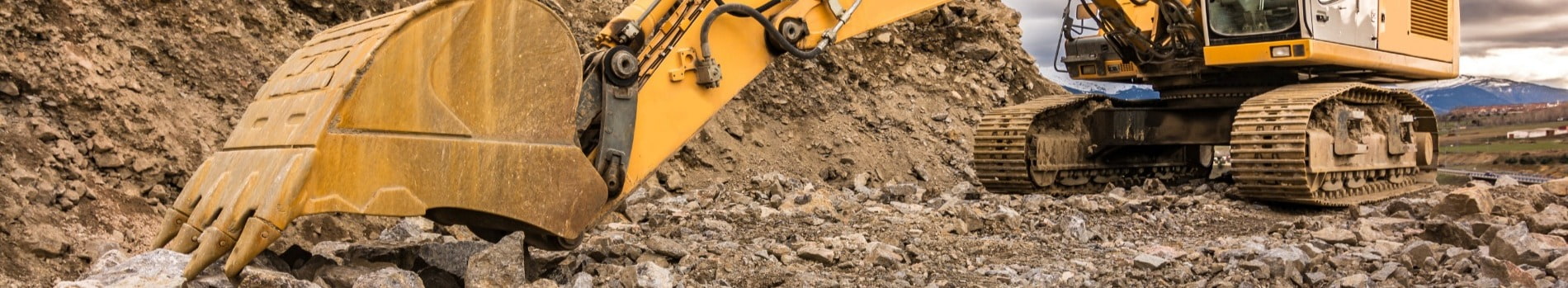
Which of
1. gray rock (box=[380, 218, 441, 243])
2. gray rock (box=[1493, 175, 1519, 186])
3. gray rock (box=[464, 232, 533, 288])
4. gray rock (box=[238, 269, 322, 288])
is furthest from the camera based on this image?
gray rock (box=[1493, 175, 1519, 186])

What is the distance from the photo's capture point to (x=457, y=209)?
13.8 feet

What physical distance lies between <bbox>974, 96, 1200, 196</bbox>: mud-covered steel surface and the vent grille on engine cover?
6.32 ft

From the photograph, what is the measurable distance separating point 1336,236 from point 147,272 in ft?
16.3

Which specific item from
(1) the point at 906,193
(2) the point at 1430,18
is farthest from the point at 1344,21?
(1) the point at 906,193

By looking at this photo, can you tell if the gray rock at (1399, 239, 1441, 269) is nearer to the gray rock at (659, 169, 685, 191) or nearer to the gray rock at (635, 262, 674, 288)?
the gray rock at (635, 262, 674, 288)

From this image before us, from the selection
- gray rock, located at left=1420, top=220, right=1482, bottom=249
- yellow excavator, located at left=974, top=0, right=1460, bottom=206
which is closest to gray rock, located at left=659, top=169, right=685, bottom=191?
yellow excavator, located at left=974, top=0, right=1460, bottom=206

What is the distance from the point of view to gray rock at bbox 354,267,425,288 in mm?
3826

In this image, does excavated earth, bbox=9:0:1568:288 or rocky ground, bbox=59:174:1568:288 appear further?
excavated earth, bbox=9:0:1568:288

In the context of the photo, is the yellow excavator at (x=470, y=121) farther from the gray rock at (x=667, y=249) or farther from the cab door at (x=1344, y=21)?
the cab door at (x=1344, y=21)

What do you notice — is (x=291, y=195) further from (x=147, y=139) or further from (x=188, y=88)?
(x=188, y=88)

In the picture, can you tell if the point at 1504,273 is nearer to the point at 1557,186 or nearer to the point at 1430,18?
the point at 1557,186

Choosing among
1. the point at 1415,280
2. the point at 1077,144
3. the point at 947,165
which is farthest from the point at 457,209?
the point at 947,165

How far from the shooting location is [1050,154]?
9.16 meters

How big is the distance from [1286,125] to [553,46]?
4861 millimetres
